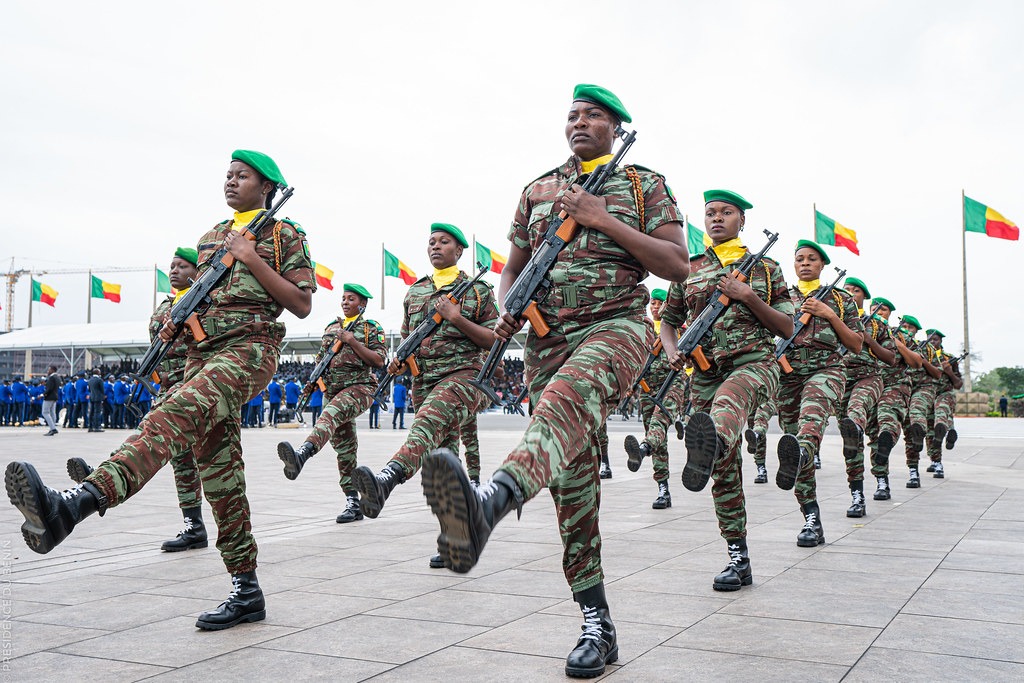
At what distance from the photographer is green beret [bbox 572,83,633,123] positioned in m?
4.03

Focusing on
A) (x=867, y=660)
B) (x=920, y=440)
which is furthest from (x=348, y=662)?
(x=920, y=440)

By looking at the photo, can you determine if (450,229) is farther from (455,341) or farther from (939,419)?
(939,419)

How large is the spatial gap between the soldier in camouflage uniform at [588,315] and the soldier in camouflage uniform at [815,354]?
136 inches

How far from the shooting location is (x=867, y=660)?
3.53m

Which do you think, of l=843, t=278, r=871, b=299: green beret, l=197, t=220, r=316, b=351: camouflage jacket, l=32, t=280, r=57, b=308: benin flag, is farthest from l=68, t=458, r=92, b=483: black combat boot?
l=32, t=280, r=57, b=308: benin flag

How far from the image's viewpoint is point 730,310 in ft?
18.9

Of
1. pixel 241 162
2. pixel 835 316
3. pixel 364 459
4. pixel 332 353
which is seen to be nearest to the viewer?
pixel 241 162

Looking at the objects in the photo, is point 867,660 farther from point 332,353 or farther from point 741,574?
point 332,353

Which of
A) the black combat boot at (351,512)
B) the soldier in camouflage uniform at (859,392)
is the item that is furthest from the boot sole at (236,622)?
the soldier in camouflage uniform at (859,392)

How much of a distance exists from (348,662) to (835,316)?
548cm

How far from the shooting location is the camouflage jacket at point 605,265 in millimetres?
3752

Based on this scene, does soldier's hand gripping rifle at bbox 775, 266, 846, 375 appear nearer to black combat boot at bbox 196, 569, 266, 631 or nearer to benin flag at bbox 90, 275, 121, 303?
black combat boot at bbox 196, 569, 266, 631

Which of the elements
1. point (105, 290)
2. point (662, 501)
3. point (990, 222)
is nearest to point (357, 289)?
point (662, 501)

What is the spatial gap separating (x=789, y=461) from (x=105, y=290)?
43400mm
